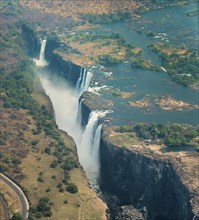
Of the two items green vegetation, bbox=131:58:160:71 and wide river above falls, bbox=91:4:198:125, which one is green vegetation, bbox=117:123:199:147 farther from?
green vegetation, bbox=131:58:160:71

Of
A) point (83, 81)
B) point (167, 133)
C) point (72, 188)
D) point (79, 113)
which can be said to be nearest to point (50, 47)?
point (83, 81)

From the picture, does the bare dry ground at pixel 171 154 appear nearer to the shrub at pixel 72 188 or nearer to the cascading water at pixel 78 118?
the cascading water at pixel 78 118

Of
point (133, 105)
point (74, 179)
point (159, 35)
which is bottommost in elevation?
point (74, 179)

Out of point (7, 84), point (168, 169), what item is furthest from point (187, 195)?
point (7, 84)

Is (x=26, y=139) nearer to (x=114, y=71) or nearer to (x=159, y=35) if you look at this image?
(x=114, y=71)

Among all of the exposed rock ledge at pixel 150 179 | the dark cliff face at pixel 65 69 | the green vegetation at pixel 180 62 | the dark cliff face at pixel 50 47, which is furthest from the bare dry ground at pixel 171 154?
the dark cliff face at pixel 50 47

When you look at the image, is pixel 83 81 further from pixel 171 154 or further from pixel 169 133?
pixel 171 154
